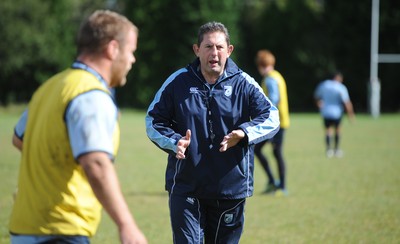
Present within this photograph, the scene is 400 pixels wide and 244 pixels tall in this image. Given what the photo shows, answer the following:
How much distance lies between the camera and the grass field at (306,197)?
8.54 metres

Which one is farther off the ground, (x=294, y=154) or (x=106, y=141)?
(x=106, y=141)

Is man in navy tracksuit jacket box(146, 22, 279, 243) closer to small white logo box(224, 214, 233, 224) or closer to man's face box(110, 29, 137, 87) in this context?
small white logo box(224, 214, 233, 224)

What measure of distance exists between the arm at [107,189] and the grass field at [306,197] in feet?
16.3

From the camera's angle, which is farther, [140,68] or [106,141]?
[140,68]

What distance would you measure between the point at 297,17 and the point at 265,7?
161 inches

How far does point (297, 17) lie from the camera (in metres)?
50.7

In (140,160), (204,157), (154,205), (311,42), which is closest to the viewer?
(204,157)

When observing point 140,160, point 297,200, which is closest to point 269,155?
point 140,160

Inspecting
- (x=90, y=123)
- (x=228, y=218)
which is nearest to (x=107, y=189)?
(x=90, y=123)

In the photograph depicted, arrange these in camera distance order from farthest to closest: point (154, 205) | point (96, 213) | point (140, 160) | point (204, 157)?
point (140, 160)
point (154, 205)
point (204, 157)
point (96, 213)

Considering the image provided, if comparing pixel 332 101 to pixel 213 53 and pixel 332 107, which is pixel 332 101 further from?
pixel 213 53

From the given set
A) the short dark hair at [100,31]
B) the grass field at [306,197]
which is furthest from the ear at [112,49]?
the grass field at [306,197]

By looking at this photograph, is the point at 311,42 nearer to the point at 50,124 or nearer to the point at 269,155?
the point at 269,155

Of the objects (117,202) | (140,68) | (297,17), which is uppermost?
(117,202)
